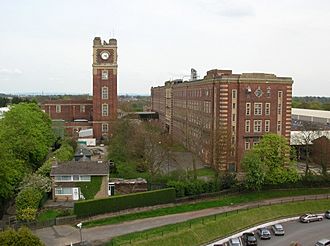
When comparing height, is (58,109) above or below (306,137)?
above

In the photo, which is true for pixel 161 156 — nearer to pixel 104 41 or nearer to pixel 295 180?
pixel 295 180

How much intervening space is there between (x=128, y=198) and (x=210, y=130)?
23.3 m

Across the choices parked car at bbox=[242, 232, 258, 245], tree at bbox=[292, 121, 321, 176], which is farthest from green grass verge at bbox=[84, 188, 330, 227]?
tree at bbox=[292, 121, 321, 176]

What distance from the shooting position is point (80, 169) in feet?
152

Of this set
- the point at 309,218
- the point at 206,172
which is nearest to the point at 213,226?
the point at 309,218

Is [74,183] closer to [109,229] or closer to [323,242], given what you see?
[109,229]

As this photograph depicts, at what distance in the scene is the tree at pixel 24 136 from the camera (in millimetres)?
48500

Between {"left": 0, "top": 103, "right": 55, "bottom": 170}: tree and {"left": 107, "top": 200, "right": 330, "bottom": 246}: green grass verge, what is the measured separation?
19960 mm

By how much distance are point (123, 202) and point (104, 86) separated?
155 ft

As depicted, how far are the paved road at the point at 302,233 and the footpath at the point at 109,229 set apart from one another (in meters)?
5.70

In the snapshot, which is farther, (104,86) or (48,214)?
(104,86)

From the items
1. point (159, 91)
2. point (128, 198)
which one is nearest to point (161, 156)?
point (128, 198)

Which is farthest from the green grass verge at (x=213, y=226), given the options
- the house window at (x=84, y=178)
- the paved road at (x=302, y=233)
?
the house window at (x=84, y=178)

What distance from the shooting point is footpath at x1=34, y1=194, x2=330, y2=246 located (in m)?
35.2
